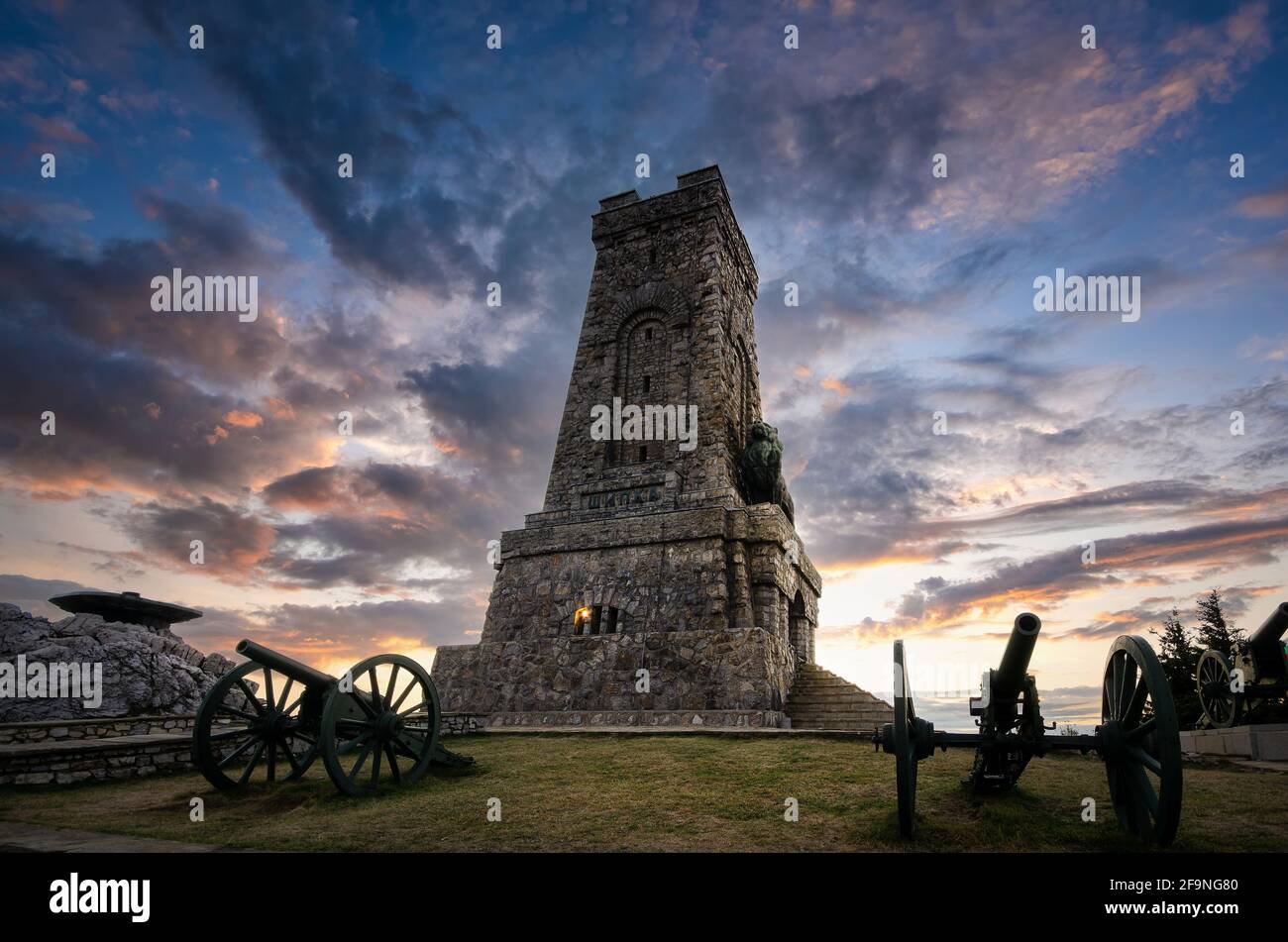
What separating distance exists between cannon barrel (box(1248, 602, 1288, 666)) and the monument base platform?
0.86m

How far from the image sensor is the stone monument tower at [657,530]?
49.0ft

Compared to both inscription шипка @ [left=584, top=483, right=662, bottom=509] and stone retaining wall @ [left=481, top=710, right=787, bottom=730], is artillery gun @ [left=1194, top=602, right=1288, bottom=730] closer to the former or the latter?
stone retaining wall @ [left=481, top=710, right=787, bottom=730]

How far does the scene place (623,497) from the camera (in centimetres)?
1864

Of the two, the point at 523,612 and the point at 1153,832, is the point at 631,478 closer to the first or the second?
the point at 523,612

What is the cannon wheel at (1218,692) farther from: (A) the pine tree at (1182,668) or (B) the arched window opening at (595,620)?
(B) the arched window opening at (595,620)

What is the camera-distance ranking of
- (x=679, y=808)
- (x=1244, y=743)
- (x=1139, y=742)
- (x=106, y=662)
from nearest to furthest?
(x=1139, y=742)
(x=679, y=808)
(x=1244, y=743)
(x=106, y=662)

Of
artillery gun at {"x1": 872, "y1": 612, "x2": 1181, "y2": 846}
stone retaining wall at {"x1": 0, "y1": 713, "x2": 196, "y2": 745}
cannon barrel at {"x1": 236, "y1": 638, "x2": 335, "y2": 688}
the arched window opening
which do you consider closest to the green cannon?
cannon barrel at {"x1": 236, "y1": 638, "x2": 335, "y2": 688}

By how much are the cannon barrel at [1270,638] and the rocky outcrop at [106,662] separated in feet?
56.8

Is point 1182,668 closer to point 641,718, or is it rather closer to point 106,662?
point 641,718

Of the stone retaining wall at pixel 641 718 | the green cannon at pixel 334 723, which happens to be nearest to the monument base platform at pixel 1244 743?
the stone retaining wall at pixel 641 718

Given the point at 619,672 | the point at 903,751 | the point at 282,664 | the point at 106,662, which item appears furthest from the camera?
the point at 619,672

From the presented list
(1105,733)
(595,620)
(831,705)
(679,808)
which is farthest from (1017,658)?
(595,620)

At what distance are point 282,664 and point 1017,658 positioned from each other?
7.30m
